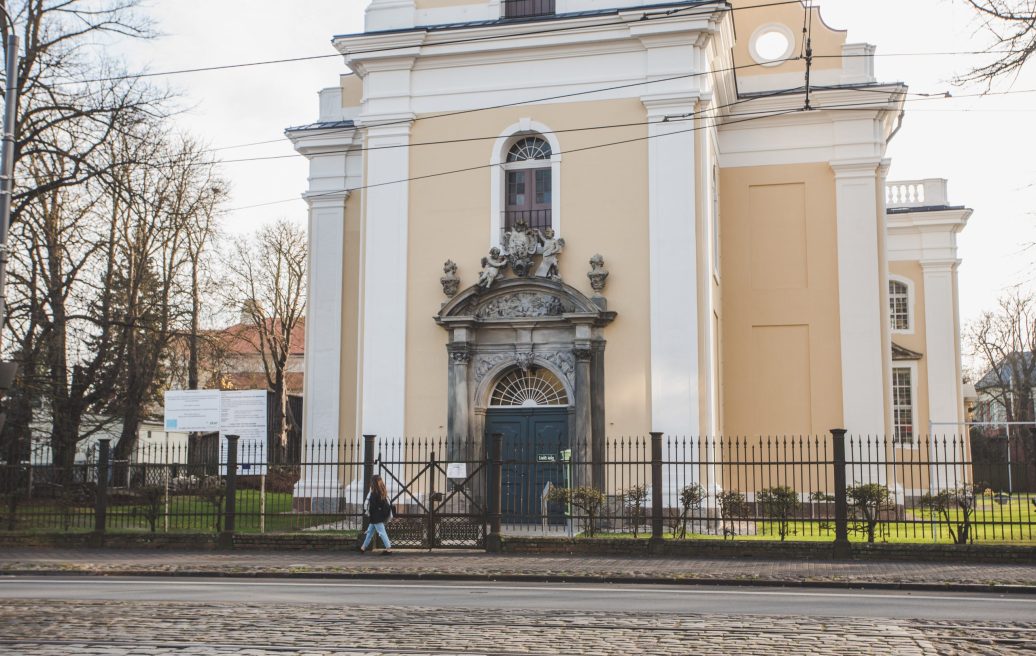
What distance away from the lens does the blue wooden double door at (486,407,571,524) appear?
71.1 feet

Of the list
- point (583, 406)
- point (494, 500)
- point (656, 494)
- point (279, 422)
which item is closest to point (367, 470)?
point (494, 500)

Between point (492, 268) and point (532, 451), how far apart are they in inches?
151

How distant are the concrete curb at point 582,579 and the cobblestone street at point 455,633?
3469mm

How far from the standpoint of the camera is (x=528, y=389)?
76.4 ft

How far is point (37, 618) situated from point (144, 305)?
983 inches

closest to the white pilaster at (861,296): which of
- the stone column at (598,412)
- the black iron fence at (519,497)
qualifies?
the black iron fence at (519,497)

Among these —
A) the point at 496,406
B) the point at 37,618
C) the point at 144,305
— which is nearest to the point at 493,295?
the point at 496,406

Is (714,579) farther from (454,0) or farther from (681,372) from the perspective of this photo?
(454,0)

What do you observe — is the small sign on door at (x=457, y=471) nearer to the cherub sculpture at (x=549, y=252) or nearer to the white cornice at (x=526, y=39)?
the cherub sculpture at (x=549, y=252)

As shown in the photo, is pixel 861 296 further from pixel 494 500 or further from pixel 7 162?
pixel 7 162

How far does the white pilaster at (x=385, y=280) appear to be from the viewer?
76.5ft

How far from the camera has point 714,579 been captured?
14.3 meters

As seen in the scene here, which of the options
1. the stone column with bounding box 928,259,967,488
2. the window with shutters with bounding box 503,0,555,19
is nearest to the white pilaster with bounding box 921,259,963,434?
the stone column with bounding box 928,259,967,488

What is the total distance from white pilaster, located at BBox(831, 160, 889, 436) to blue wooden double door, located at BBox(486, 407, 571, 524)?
6945 mm
